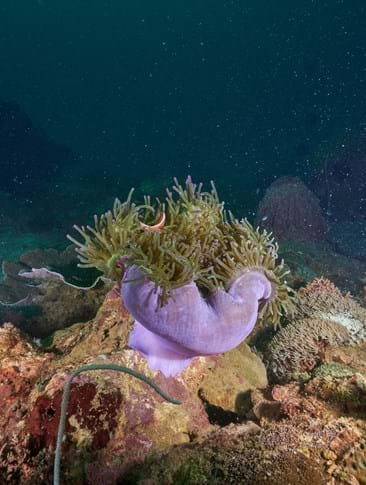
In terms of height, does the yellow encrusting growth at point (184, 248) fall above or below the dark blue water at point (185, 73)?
below

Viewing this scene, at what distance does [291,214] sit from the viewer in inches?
416

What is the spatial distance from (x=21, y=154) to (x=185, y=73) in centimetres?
9900

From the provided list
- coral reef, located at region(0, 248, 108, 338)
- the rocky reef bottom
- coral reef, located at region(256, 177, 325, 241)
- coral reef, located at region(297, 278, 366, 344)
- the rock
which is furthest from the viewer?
coral reef, located at region(256, 177, 325, 241)

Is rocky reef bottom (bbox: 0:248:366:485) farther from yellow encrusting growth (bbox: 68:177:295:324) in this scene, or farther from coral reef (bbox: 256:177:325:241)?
coral reef (bbox: 256:177:325:241)

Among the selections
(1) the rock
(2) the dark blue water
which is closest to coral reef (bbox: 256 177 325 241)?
(1) the rock

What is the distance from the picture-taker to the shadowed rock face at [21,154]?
1722cm

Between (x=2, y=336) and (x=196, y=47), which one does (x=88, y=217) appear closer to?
(x=2, y=336)

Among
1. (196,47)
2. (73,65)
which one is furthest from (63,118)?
(196,47)

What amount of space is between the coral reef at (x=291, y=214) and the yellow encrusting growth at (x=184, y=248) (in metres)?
8.15

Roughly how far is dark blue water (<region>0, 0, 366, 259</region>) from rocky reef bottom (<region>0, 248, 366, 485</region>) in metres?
46.0

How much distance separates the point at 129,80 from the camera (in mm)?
108438

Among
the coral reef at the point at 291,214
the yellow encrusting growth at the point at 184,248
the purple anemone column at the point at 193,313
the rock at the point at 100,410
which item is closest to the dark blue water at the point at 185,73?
the coral reef at the point at 291,214

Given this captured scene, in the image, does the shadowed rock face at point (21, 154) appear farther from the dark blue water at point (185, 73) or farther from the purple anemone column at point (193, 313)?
the dark blue water at point (185, 73)

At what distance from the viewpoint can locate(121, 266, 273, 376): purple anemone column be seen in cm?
199
